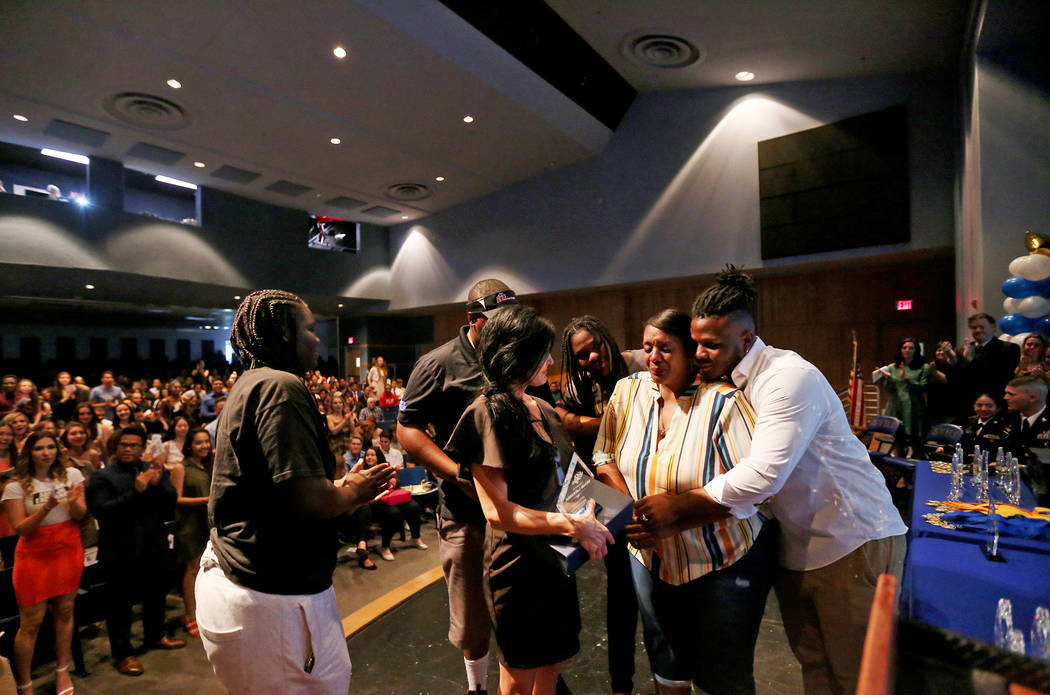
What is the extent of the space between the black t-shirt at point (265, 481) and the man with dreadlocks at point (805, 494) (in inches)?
35.4

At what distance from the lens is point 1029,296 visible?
457 cm

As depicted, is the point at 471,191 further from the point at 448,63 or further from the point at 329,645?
the point at 329,645

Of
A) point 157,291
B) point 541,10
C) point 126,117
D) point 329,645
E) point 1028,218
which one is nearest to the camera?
point 329,645

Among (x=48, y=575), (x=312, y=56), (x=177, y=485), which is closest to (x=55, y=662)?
(x=48, y=575)

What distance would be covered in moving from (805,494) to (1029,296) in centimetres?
468

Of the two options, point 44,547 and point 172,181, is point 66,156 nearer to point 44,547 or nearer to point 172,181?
point 172,181

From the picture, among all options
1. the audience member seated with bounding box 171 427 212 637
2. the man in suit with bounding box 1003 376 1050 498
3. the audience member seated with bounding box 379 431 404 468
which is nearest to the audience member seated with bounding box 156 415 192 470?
the audience member seated with bounding box 171 427 212 637

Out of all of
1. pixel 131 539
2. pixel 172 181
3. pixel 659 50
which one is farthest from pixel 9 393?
pixel 659 50

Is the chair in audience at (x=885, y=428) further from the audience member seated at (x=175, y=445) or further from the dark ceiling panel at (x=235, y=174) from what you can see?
the dark ceiling panel at (x=235, y=174)

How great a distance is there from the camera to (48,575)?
9.45ft

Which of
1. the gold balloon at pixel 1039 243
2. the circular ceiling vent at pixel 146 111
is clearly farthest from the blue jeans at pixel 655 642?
the circular ceiling vent at pixel 146 111

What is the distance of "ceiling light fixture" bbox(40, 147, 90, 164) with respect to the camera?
931 cm

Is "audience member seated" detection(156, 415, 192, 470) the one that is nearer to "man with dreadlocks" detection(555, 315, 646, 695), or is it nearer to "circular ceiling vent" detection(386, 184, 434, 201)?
"man with dreadlocks" detection(555, 315, 646, 695)

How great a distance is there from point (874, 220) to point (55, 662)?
9258 mm
